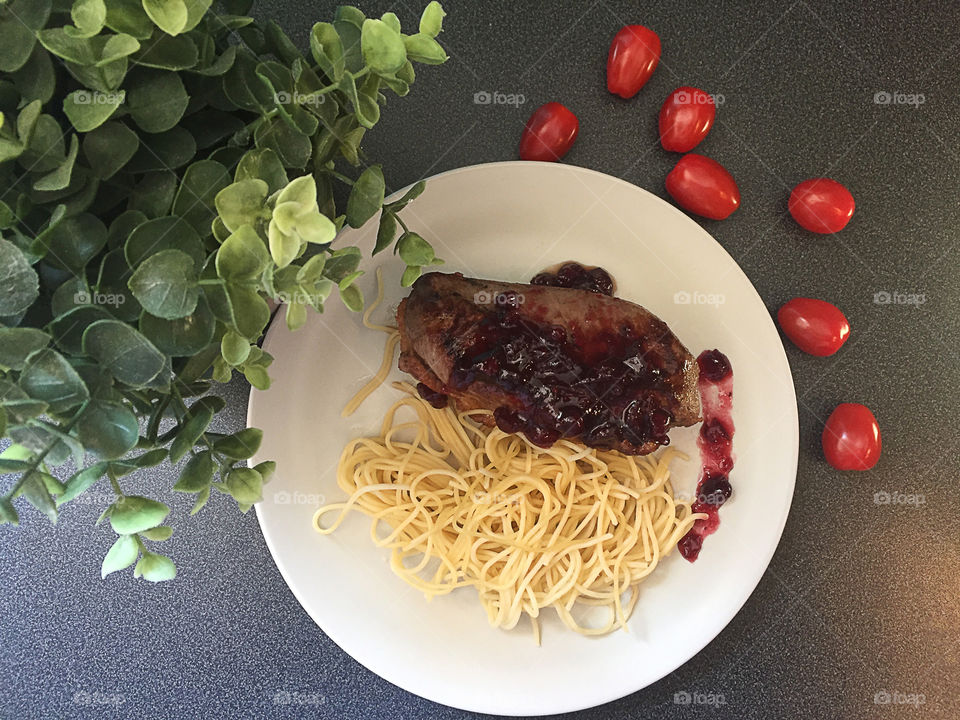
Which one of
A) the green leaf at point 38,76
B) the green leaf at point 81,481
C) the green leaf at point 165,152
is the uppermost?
the green leaf at point 38,76

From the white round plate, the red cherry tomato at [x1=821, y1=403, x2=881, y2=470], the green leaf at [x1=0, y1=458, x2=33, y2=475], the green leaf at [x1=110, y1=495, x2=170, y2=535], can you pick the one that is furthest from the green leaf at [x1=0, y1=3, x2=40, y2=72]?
the red cherry tomato at [x1=821, y1=403, x2=881, y2=470]

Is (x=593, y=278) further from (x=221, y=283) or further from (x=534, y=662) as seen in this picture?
(x=221, y=283)

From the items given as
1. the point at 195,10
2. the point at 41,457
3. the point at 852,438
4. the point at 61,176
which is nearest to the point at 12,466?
the point at 41,457

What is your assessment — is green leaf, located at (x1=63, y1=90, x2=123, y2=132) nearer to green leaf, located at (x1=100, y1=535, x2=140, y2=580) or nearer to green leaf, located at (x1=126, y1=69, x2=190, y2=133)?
green leaf, located at (x1=126, y1=69, x2=190, y2=133)

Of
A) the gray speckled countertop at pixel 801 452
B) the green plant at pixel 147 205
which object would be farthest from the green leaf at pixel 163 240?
the gray speckled countertop at pixel 801 452

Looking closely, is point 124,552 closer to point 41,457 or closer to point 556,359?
point 41,457

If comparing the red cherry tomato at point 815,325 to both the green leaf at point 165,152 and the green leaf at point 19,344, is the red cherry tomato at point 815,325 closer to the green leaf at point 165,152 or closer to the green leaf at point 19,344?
the green leaf at point 165,152

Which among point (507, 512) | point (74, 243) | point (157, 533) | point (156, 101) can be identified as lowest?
point (507, 512)
